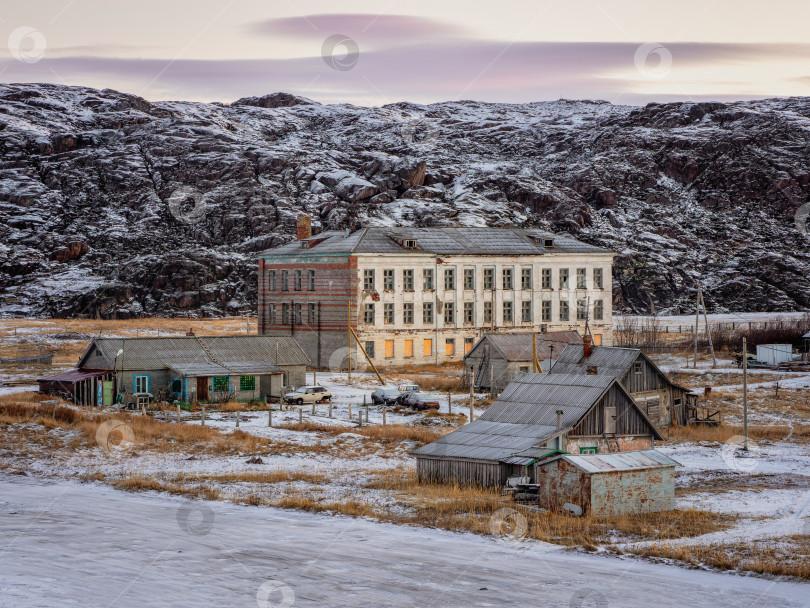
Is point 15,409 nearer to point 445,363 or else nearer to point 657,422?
point 657,422

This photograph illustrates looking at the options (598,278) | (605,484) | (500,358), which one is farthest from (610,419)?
(598,278)

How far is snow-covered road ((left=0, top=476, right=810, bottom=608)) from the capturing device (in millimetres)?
21891

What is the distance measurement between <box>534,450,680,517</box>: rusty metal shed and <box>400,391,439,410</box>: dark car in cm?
2349

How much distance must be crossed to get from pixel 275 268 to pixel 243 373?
27611 millimetres

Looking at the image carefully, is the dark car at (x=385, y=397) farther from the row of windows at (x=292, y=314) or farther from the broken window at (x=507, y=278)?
the broken window at (x=507, y=278)

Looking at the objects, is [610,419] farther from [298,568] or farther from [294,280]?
[294,280]

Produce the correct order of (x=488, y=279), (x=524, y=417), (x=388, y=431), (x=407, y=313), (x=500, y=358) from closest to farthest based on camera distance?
(x=524, y=417)
(x=388, y=431)
(x=500, y=358)
(x=407, y=313)
(x=488, y=279)

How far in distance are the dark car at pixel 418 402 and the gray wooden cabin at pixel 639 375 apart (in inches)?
407

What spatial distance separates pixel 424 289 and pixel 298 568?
58757 mm

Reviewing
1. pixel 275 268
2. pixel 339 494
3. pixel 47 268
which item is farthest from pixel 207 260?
pixel 339 494

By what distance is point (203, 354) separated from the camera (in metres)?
59.1

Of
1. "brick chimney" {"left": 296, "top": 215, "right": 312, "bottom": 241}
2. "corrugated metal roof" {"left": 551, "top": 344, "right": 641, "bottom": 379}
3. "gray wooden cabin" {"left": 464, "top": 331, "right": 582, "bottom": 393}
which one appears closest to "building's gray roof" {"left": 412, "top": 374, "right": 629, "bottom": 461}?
"corrugated metal roof" {"left": 551, "top": 344, "right": 641, "bottom": 379}

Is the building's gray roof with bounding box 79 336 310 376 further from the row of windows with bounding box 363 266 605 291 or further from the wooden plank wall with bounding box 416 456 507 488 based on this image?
the wooden plank wall with bounding box 416 456 507 488

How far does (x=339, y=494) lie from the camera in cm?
3384
